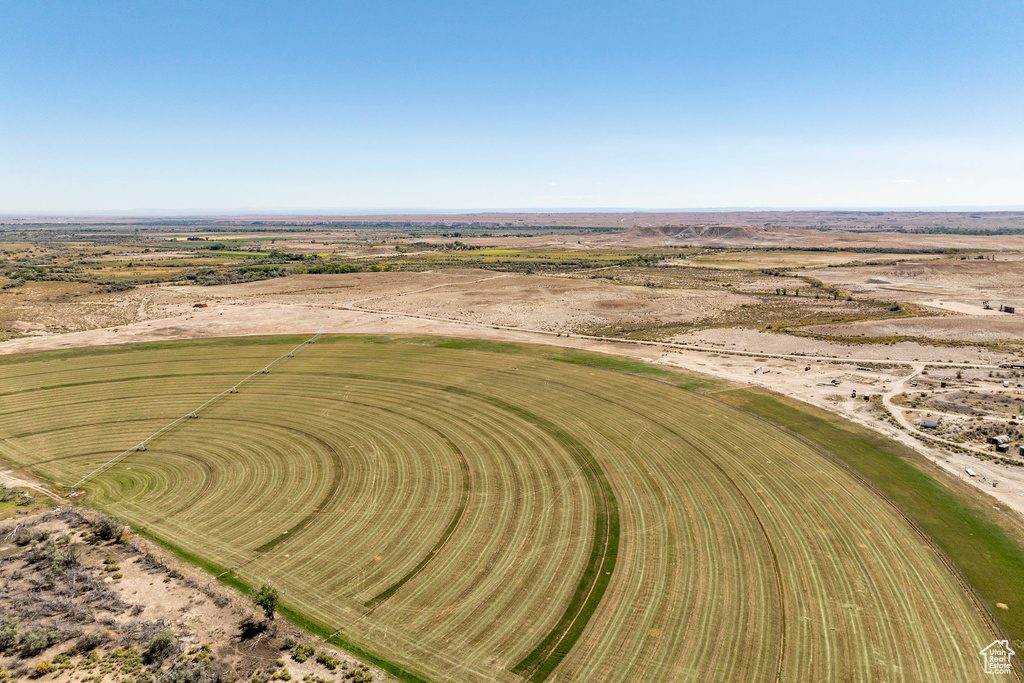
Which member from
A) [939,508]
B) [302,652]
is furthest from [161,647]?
[939,508]

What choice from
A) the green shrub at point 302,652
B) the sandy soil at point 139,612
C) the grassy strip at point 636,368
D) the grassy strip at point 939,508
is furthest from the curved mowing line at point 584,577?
the grassy strip at point 636,368

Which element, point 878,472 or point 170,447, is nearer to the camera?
point 878,472

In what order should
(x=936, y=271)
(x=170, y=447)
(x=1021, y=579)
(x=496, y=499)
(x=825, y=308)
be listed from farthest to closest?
(x=936, y=271)
(x=825, y=308)
(x=170, y=447)
(x=496, y=499)
(x=1021, y=579)

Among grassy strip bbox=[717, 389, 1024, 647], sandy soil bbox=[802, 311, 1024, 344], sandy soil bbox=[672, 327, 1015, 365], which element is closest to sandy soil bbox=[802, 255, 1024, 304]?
sandy soil bbox=[802, 311, 1024, 344]

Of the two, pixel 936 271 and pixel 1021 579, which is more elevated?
pixel 936 271

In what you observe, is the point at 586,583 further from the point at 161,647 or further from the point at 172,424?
the point at 172,424

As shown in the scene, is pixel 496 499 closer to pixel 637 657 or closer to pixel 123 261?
pixel 637 657

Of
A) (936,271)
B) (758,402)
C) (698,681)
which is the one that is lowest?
(698,681)

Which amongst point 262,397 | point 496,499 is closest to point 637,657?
point 496,499
